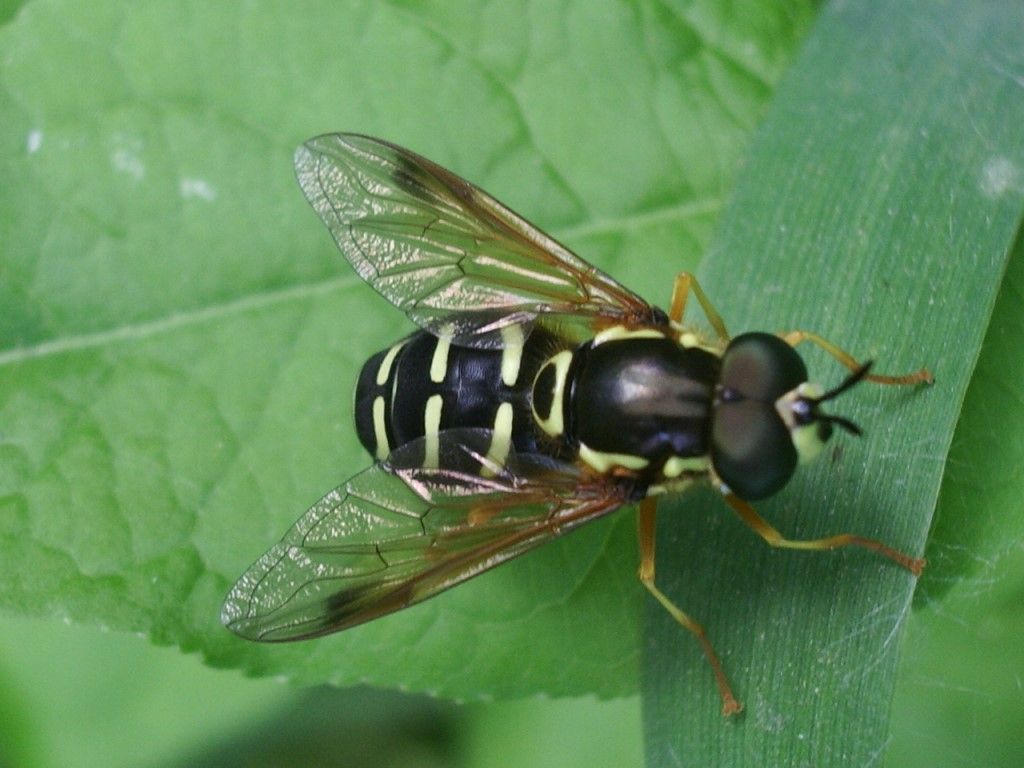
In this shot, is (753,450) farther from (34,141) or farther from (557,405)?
(34,141)

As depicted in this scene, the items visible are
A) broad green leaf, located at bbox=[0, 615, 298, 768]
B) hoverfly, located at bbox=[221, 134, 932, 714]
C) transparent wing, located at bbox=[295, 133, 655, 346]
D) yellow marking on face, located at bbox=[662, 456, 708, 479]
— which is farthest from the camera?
broad green leaf, located at bbox=[0, 615, 298, 768]

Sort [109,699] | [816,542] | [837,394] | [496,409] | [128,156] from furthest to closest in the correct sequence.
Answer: [109,699] < [128,156] < [496,409] < [816,542] < [837,394]

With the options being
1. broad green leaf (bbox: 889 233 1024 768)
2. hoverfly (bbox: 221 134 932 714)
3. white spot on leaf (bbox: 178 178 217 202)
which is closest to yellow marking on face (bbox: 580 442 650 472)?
hoverfly (bbox: 221 134 932 714)

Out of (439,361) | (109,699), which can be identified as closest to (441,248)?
(439,361)

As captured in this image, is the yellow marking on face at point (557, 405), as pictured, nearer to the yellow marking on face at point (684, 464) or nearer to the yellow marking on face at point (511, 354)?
the yellow marking on face at point (511, 354)

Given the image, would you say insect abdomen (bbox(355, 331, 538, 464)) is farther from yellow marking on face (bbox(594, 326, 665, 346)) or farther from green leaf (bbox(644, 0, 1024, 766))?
green leaf (bbox(644, 0, 1024, 766))

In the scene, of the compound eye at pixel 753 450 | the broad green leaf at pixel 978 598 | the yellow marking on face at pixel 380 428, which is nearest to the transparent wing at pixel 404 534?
the yellow marking on face at pixel 380 428
